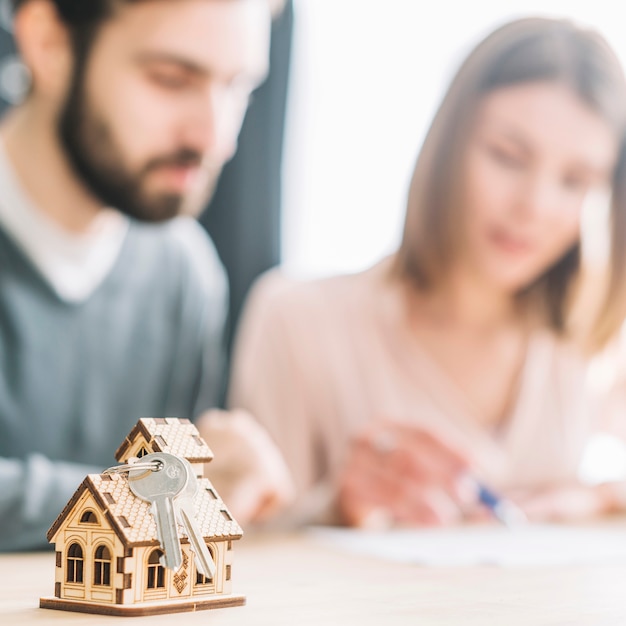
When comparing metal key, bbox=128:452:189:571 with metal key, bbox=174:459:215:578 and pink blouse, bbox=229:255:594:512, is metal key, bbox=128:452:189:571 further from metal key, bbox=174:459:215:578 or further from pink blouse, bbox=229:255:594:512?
pink blouse, bbox=229:255:594:512

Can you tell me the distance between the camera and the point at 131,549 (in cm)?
60

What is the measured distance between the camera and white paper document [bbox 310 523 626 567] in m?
1.01

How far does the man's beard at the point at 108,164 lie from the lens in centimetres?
127

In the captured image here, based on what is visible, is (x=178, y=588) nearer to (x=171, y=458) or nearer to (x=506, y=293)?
(x=171, y=458)

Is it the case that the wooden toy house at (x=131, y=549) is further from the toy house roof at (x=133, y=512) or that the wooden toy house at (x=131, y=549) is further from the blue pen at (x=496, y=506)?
the blue pen at (x=496, y=506)

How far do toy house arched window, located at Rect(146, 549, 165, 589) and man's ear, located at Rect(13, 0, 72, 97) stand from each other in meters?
0.83

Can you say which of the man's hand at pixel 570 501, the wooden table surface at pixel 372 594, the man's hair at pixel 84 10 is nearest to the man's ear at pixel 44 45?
the man's hair at pixel 84 10

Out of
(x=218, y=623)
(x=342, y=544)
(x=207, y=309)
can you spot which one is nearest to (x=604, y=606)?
(x=218, y=623)

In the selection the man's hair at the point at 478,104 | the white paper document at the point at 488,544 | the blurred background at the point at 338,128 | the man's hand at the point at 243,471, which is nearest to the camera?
the white paper document at the point at 488,544

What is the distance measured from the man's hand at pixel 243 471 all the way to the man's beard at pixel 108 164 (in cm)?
35

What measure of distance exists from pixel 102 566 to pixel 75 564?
3cm

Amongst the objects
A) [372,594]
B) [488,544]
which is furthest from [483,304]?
[372,594]

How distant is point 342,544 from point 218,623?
22.5 inches

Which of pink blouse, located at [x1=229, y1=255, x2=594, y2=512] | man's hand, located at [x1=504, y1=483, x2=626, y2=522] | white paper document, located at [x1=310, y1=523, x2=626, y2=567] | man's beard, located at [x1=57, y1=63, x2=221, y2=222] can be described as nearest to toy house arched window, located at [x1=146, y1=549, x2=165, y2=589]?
white paper document, located at [x1=310, y1=523, x2=626, y2=567]
